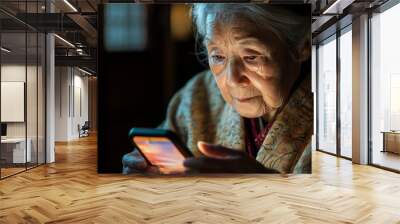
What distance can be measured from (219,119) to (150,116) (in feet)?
4.00

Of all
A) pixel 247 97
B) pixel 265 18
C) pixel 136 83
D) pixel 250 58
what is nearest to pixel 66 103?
Result: pixel 136 83

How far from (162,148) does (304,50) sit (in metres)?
3.05

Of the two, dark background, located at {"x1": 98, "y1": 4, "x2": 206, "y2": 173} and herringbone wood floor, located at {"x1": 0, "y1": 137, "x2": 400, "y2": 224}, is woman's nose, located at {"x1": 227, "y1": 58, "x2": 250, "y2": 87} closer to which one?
dark background, located at {"x1": 98, "y1": 4, "x2": 206, "y2": 173}

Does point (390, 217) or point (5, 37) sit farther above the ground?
point (5, 37)

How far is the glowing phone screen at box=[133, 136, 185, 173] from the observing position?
6.76m

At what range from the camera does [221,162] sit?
680cm

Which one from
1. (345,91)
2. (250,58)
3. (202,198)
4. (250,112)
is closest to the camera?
(202,198)

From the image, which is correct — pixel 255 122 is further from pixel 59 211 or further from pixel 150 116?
pixel 59 211

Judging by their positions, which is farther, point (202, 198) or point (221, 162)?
point (221, 162)

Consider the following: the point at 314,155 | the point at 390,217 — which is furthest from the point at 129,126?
the point at 314,155

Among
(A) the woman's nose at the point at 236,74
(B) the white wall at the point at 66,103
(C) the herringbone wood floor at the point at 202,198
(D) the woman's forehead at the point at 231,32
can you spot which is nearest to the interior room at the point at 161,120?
(C) the herringbone wood floor at the point at 202,198

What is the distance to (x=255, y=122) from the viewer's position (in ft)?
22.0

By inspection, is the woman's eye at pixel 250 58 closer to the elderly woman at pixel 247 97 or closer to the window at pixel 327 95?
the elderly woman at pixel 247 97

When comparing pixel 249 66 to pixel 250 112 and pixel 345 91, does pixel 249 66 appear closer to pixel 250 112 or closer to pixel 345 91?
pixel 250 112
